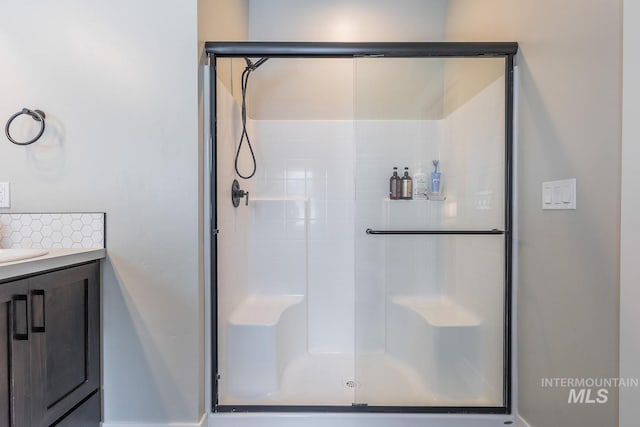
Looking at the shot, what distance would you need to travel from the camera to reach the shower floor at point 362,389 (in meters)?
1.56

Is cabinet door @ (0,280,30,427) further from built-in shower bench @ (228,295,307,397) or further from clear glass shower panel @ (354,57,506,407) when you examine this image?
clear glass shower panel @ (354,57,506,407)

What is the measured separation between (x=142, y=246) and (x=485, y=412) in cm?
178

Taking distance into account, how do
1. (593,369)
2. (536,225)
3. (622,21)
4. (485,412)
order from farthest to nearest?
(485,412) → (536,225) → (593,369) → (622,21)

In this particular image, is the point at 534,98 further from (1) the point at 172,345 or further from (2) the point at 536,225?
(1) the point at 172,345

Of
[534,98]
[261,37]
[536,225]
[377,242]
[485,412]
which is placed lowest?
[485,412]

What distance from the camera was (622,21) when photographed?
918 millimetres

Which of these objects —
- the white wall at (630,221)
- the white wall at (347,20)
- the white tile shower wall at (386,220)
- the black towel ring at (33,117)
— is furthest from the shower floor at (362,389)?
the white wall at (347,20)

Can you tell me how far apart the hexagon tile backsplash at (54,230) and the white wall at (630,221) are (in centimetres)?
192

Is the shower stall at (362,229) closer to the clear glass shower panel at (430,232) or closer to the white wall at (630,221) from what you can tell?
the clear glass shower panel at (430,232)

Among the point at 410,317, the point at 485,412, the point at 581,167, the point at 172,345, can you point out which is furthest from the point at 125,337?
the point at 581,167

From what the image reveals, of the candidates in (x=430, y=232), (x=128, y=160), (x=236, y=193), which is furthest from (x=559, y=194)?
(x=128, y=160)

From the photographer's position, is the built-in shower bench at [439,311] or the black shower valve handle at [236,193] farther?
the black shower valve handle at [236,193]

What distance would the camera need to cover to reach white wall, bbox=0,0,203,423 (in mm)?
1378

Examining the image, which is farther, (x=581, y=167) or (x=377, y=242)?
(x=377, y=242)
